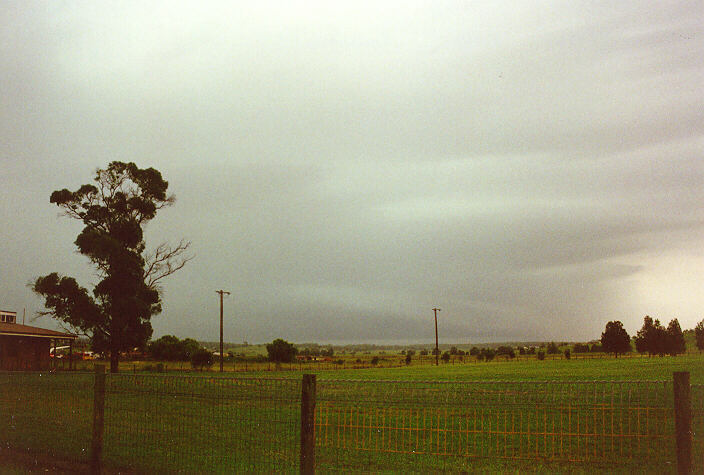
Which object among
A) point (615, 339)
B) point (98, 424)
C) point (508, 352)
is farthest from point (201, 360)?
point (615, 339)

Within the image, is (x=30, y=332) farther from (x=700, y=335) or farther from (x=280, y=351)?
(x=700, y=335)

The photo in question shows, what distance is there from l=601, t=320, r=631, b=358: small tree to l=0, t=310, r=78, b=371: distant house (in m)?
120

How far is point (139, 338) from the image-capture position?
144 feet

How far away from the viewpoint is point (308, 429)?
6648mm

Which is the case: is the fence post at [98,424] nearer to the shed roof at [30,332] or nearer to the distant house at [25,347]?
the distant house at [25,347]

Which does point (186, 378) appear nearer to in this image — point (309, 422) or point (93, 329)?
point (309, 422)

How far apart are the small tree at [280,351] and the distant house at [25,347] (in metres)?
40.3

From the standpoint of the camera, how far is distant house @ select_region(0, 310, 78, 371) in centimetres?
4647

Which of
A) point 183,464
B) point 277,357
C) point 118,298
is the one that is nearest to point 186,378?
point 183,464

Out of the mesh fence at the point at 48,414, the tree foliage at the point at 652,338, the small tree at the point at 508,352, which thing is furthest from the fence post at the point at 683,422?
the tree foliage at the point at 652,338

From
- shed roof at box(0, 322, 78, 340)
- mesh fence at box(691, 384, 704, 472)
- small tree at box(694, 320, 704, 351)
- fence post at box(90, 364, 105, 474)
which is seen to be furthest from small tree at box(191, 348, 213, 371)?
small tree at box(694, 320, 704, 351)

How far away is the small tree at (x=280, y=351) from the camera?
89.4 m

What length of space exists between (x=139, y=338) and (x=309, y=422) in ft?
132

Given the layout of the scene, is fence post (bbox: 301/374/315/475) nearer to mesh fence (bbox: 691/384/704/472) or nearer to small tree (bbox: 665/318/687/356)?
mesh fence (bbox: 691/384/704/472)
